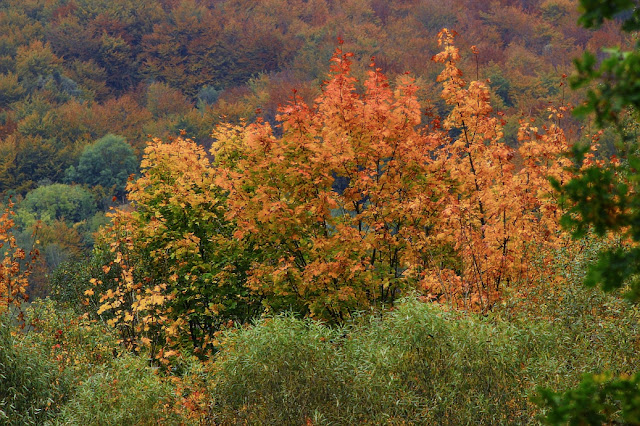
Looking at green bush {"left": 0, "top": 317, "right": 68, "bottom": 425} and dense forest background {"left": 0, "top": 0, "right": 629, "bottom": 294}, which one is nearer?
green bush {"left": 0, "top": 317, "right": 68, "bottom": 425}

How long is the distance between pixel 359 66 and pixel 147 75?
25773mm

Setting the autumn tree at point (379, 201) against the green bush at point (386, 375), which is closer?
the green bush at point (386, 375)

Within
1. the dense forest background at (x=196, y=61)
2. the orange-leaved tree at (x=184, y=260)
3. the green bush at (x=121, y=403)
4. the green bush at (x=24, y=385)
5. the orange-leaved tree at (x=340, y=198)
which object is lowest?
the dense forest background at (x=196, y=61)

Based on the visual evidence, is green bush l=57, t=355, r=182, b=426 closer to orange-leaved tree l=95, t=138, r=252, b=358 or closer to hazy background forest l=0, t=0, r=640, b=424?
hazy background forest l=0, t=0, r=640, b=424

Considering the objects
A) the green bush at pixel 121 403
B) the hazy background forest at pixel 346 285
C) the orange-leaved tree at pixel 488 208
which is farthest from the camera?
the orange-leaved tree at pixel 488 208

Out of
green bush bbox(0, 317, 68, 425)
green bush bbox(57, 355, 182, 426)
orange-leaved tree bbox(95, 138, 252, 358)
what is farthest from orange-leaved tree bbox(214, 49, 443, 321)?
green bush bbox(0, 317, 68, 425)

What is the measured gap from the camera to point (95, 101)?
78875 millimetres

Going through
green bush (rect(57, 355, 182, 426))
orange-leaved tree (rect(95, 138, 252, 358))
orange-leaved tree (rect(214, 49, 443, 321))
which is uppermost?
orange-leaved tree (rect(214, 49, 443, 321))

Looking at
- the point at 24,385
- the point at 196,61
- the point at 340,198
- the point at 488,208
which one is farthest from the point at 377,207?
the point at 196,61

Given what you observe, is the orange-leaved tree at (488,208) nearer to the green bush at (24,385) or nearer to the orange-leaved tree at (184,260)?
the orange-leaved tree at (184,260)

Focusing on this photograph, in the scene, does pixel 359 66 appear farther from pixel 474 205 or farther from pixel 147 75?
pixel 474 205

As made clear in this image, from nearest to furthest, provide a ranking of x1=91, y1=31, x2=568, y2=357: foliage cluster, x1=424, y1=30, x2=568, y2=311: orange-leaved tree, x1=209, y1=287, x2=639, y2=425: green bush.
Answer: x1=209, y1=287, x2=639, y2=425: green bush < x1=424, y1=30, x2=568, y2=311: orange-leaved tree < x1=91, y1=31, x2=568, y2=357: foliage cluster

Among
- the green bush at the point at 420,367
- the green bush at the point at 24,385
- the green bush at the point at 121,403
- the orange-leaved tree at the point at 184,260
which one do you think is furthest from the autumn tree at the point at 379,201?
the green bush at the point at 24,385

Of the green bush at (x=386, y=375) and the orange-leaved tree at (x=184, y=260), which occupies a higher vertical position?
the green bush at (x=386, y=375)
